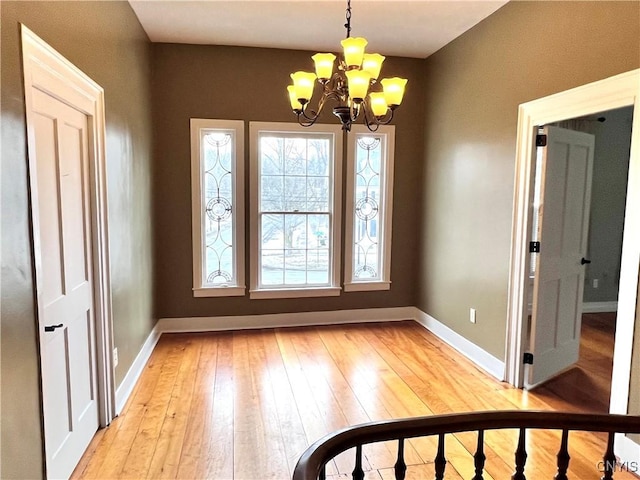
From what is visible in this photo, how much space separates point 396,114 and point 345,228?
1.38 metres

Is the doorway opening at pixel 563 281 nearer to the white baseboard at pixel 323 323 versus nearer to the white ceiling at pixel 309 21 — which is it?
the white baseboard at pixel 323 323

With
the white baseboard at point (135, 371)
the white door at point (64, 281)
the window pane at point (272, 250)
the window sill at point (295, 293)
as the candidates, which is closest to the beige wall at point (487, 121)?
the window sill at point (295, 293)

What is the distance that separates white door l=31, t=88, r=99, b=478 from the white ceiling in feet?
5.49

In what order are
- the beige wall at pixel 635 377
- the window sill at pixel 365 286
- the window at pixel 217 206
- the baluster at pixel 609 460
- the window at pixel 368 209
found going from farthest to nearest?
the window sill at pixel 365 286 < the window at pixel 368 209 < the window at pixel 217 206 < the beige wall at pixel 635 377 < the baluster at pixel 609 460

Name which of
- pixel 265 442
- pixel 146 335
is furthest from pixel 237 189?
pixel 265 442

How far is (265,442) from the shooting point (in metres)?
2.58

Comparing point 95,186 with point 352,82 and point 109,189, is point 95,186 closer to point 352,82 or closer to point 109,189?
point 109,189

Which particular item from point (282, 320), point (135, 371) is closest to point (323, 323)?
point (282, 320)

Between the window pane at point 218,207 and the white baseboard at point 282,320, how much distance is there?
434 millimetres

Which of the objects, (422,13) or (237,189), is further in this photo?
(237,189)

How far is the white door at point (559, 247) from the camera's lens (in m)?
3.20

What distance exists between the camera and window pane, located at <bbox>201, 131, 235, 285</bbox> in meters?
4.52

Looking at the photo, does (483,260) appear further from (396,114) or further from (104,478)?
(104,478)

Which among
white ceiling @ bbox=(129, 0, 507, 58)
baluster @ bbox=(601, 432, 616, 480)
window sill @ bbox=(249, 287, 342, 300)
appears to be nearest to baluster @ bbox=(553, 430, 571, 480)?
baluster @ bbox=(601, 432, 616, 480)
